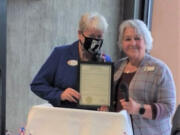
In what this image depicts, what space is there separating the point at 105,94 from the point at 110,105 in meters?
0.06

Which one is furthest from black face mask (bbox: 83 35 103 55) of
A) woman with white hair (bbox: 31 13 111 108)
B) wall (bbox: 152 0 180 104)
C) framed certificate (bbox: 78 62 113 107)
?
wall (bbox: 152 0 180 104)

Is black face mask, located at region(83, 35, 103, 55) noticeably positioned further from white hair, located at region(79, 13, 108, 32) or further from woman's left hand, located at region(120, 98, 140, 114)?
woman's left hand, located at region(120, 98, 140, 114)

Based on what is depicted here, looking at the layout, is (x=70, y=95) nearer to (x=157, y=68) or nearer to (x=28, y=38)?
(x=157, y=68)

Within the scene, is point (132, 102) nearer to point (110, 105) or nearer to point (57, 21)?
point (110, 105)

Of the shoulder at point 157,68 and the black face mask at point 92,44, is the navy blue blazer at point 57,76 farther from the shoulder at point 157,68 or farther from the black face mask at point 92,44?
the shoulder at point 157,68

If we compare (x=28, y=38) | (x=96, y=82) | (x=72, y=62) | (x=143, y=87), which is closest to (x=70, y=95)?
(x=96, y=82)

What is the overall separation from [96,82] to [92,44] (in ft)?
0.96

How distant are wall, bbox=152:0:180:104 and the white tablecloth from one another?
1597mm

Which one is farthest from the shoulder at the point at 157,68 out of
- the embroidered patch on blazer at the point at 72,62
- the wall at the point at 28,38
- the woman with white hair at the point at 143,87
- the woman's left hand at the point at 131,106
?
the wall at the point at 28,38

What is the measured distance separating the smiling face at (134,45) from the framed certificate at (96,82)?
26cm

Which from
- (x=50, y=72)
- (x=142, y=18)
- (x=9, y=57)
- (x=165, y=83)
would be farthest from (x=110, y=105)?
(x=142, y=18)

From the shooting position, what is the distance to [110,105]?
1.66m

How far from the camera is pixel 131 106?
1.61 m

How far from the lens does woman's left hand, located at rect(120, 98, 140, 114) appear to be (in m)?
1.61
